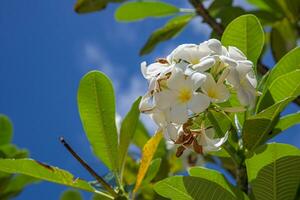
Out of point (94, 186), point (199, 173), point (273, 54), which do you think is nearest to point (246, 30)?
point (199, 173)

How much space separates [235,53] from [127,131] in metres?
0.42

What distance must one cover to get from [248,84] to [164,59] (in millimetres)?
192

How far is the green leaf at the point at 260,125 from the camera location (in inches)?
43.3

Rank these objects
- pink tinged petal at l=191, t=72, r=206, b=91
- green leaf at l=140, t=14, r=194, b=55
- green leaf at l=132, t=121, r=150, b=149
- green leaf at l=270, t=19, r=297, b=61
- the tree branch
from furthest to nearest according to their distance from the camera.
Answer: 1. green leaf at l=132, t=121, r=150, b=149
2. green leaf at l=140, t=14, r=194, b=55
3. green leaf at l=270, t=19, r=297, b=61
4. the tree branch
5. pink tinged petal at l=191, t=72, r=206, b=91

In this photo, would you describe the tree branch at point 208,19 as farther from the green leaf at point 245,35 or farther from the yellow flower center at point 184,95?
the yellow flower center at point 184,95

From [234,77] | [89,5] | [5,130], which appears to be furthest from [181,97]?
[89,5]

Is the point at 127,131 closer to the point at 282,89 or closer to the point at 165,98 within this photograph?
the point at 165,98

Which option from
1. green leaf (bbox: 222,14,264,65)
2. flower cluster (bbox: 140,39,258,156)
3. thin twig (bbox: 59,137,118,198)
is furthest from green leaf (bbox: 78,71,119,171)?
green leaf (bbox: 222,14,264,65)

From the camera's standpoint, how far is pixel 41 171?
1.27m

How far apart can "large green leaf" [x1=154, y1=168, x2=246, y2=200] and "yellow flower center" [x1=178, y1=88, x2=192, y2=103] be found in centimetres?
16

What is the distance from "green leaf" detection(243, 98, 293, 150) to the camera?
1101 mm

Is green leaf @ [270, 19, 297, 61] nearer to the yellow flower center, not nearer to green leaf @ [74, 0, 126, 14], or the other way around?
green leaf @ [74, 0, 126, 14]

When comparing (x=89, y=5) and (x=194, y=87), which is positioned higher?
(x=89, y=5)

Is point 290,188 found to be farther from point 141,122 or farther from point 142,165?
point 141,122
